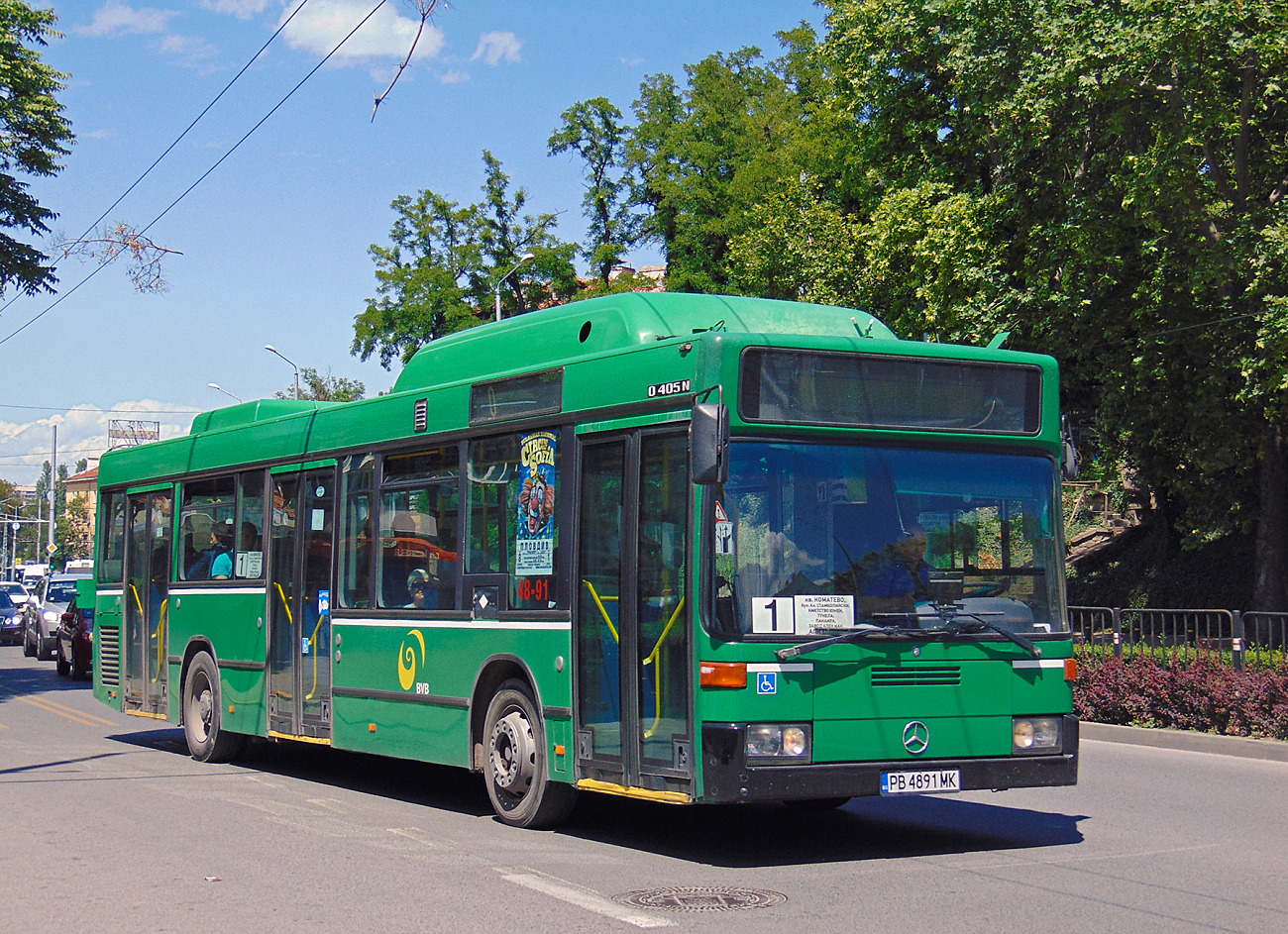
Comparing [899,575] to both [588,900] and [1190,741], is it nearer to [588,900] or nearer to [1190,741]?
[588,900]

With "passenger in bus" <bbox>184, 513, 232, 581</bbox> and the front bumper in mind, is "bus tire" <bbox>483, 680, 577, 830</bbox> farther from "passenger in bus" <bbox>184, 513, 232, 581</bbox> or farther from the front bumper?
"passenger in bus" <bbox>184, 513, 232, 581</bbox>

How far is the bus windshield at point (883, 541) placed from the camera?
25.6 ft

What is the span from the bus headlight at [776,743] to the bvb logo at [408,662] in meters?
3.62

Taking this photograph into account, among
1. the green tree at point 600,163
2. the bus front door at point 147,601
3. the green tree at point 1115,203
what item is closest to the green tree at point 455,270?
the green tree at point 600,163

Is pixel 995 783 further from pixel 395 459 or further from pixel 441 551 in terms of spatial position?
pixel 395 459

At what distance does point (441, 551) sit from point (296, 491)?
286 centimetres

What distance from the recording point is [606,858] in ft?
27.3

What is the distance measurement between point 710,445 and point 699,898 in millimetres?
2279

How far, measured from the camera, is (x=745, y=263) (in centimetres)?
3666

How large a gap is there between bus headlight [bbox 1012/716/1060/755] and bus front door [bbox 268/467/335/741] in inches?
235

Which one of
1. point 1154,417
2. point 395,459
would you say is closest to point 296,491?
point 395,459

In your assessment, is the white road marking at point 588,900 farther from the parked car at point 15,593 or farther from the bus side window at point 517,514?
the parked car at point 15,593

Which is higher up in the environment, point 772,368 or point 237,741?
point 772,368

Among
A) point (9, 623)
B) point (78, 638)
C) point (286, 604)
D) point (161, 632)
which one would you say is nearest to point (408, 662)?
point (286, 604)
